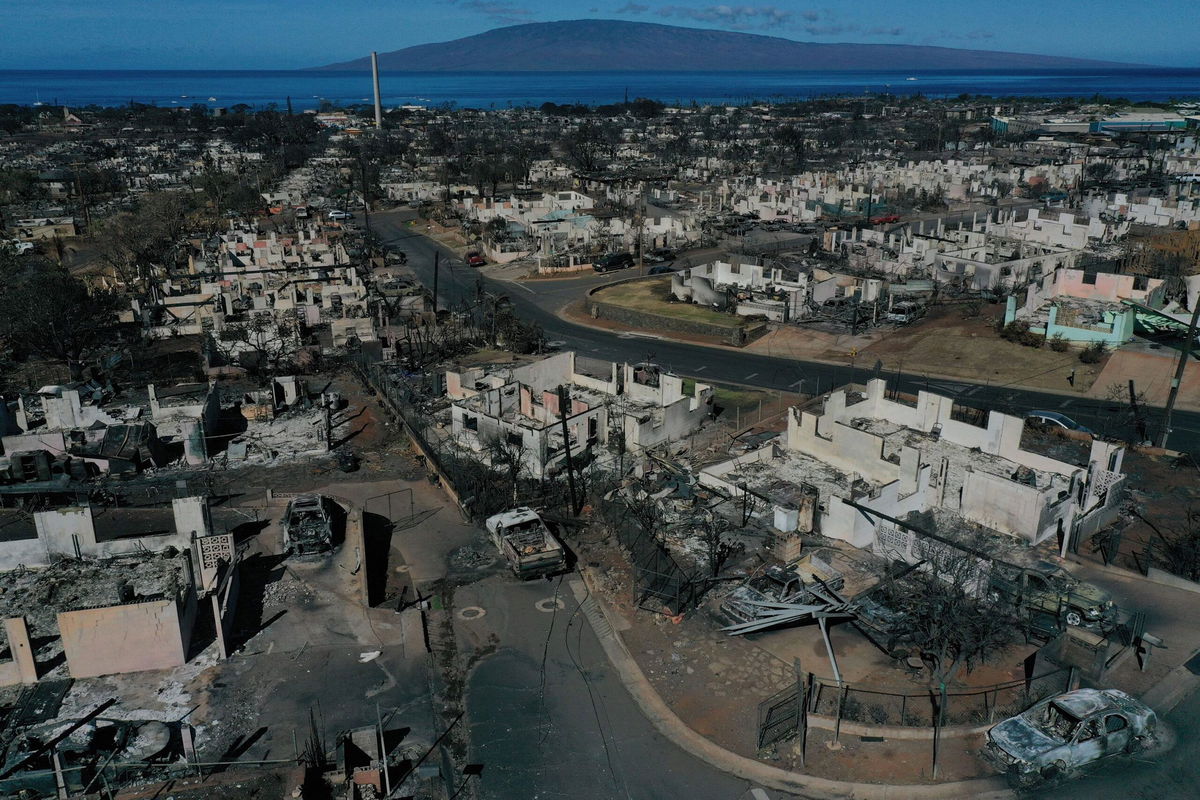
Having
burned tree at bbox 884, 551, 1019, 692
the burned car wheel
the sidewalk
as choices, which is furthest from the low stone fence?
the burned car wheel

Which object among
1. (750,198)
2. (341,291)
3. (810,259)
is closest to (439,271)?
(341,291)

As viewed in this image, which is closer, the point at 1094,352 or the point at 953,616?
the point at 953,616

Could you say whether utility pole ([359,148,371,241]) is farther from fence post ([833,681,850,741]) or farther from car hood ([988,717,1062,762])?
car hood ([988,717,1062,762])

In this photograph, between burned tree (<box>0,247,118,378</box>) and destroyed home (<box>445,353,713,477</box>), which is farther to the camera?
burned tree (<box>0,247,118,378</box>)

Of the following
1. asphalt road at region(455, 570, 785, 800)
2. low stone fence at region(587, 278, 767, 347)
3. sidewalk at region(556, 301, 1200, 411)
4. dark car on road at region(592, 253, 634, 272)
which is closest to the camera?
asphalt road at region(455, 570, 785, 800)

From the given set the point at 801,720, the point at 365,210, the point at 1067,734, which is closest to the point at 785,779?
the point at 801,720

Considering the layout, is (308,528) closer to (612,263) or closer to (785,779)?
(785,779)
